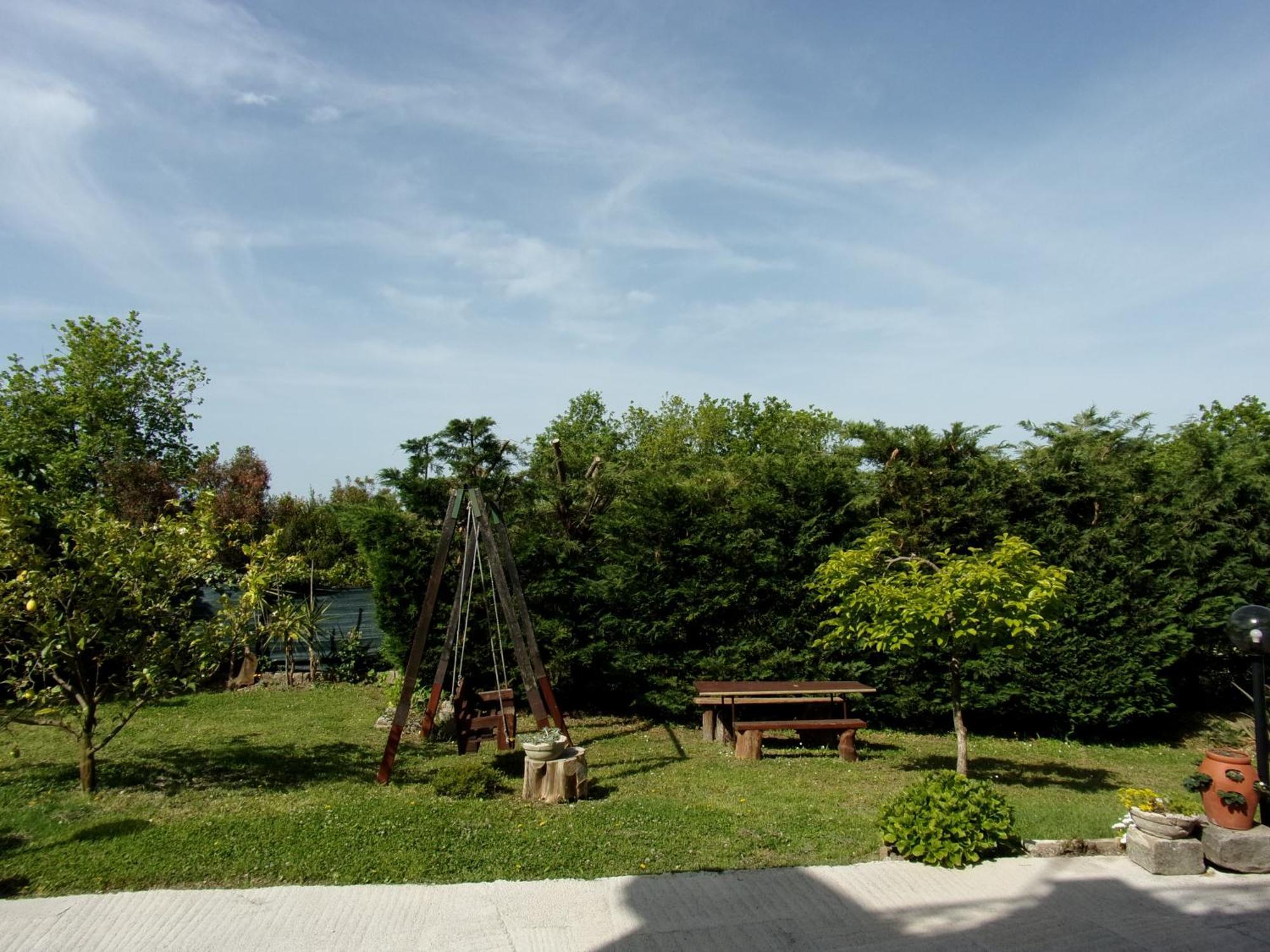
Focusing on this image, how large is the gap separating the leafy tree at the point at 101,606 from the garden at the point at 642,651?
3 centimetres

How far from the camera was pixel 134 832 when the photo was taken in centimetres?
590

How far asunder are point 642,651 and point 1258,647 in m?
7.36

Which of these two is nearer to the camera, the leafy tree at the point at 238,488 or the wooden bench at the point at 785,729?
the wooden bench at the point at 785,729

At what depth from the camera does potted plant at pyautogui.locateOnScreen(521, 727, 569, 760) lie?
7238 mm

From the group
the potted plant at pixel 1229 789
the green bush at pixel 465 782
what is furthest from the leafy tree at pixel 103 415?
A: the potted plant at pixel 1229 789

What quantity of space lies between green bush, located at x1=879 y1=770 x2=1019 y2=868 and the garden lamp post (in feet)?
6.40

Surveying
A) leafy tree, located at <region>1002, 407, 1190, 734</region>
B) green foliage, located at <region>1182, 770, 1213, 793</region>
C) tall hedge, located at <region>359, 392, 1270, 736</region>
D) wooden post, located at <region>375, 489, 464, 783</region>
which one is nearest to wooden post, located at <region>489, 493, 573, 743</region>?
wooden post, located at <region>375, 489, 464, 783</region>

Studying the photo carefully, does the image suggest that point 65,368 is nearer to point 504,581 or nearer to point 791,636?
point 504,581

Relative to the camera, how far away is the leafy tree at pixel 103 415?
1752 cm

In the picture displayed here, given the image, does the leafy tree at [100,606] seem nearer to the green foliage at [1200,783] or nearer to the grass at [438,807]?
the grass at [438,807]

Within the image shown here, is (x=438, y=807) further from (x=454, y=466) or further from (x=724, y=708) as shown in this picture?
(x=454, y=466)

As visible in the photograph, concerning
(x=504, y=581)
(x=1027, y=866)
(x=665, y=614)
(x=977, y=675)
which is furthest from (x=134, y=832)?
(x=977, y=675)

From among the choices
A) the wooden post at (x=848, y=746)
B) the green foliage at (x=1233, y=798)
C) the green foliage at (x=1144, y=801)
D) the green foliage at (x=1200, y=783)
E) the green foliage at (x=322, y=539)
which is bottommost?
the wooden post at (x=848, y=746)

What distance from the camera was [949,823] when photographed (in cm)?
564
